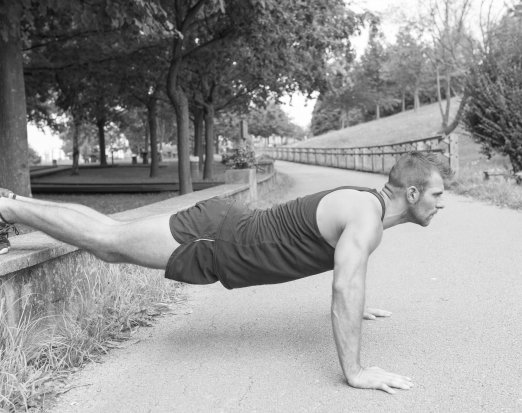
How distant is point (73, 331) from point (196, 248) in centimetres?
101

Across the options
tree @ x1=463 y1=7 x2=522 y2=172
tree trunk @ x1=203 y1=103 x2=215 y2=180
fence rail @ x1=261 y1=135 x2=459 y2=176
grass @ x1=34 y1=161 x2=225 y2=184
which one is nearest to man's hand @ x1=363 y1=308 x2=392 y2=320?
fence rail @ x1=261 y1=135 x2=459 y2=176

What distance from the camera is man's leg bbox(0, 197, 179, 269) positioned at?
136 inches

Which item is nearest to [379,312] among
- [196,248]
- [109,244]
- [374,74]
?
[196,248]

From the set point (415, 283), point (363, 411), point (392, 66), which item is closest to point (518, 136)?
point (415, 283)

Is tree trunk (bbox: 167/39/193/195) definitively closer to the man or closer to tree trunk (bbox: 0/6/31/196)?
tree trunk (bbox: 0/6/31/196)

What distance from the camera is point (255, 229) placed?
3426 mm

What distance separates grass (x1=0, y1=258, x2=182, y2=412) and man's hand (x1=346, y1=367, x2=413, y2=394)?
159 centimetres

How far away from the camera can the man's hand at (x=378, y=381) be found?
302cm

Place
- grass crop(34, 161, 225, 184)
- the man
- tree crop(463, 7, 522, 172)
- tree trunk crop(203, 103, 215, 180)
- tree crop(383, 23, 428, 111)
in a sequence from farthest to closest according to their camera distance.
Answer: tree crop(383, 23, 428, 111)
grass crop(34, 161, 225, 184)
tree trunk crop(203, 103, 215, 180)
tree crop(463, 7, 522, 172)
the man

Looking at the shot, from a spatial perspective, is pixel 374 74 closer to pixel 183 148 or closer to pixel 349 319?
pixel 183 148

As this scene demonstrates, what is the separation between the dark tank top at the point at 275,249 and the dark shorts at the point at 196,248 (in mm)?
48

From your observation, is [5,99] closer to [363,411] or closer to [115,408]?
[115,408]

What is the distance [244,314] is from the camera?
4.68 metres

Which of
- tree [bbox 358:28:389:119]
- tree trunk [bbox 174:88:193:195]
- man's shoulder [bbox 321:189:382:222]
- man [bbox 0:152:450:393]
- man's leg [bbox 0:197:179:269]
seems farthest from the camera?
tree [bbox 358:28:389:119]
